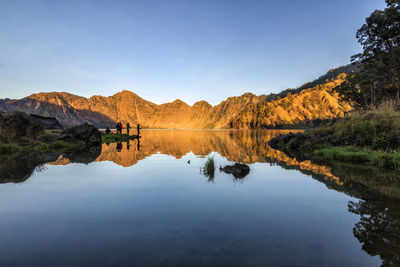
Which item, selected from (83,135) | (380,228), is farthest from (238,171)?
(83,135)

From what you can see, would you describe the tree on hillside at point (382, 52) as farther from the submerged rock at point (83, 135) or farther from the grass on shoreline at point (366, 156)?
the submerged rock at point (83, 135)

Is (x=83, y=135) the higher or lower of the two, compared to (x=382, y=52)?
lower

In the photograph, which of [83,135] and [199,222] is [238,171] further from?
[83,135]

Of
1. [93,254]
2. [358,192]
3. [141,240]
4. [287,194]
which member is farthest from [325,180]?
[93,254]

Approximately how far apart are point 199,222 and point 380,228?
14.9 feet

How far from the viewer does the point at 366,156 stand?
15.1 meters

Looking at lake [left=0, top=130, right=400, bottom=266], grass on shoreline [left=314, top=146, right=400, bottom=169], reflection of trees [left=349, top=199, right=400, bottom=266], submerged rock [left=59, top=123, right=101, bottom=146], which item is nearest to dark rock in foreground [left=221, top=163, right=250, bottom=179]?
lake [left=0, top=130, right=400, bottom=266]

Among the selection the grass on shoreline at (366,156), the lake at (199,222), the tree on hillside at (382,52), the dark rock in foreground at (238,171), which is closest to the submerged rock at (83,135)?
the lake at (199,222)

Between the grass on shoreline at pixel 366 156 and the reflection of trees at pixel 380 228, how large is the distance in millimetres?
7540

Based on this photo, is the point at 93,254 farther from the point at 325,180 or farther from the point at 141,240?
the point at 325,180

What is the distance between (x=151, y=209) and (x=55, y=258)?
2.90 m

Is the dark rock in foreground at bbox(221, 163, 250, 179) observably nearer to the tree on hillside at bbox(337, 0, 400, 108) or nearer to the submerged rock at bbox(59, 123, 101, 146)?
the submerged rock at bbox(59, 123, 101, 146)

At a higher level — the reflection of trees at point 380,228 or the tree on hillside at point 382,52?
the tree on hillside at point 382,52

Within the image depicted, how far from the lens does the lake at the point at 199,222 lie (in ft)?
13.5
